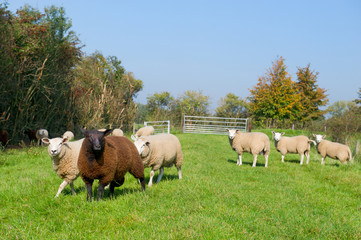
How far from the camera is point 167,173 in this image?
8758mm

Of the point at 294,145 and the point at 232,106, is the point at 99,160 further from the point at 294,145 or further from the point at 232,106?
the point at 232,106

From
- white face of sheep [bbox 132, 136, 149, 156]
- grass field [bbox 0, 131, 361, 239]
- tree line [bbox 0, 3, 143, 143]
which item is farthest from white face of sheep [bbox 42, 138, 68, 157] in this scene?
tree line [bbox 0, 3, 143, 143]

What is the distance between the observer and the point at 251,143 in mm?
11734

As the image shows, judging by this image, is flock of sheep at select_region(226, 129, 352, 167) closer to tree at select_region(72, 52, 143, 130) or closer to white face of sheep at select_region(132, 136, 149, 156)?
white face of sheep at select_region(132, 136, 149, 156)

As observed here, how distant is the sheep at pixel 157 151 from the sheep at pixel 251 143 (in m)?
4.74

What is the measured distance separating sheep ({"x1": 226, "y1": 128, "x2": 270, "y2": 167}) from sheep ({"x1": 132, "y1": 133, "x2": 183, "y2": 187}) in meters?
4.74

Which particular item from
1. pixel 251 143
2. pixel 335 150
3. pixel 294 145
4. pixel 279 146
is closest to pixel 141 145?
pixel 251 143

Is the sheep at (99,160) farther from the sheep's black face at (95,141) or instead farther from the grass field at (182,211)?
the grass field at (182,211)

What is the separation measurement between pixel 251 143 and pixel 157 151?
5800 mm

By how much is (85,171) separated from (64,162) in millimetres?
1154

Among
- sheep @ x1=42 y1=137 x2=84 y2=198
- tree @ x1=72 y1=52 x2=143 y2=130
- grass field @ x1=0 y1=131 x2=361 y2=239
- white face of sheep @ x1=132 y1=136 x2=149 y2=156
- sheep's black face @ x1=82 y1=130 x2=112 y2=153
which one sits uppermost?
tree @ x1=72 y1=52 x2=143 y2=130

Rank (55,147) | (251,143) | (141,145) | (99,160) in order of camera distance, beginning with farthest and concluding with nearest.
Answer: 1. (251,143)
2. (141,145)
3. (55,147)
4. (99,160)

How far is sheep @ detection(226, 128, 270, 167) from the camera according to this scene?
11.6 m

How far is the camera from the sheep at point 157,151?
6.69 meters
